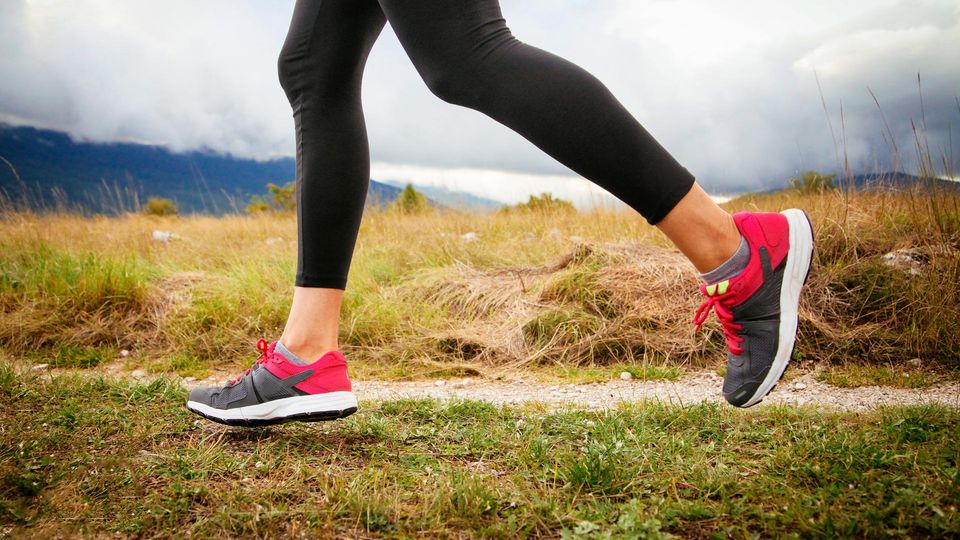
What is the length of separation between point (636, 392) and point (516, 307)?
3.62 ft

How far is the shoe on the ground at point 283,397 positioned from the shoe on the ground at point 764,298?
99 cm

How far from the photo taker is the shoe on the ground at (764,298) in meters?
1.32

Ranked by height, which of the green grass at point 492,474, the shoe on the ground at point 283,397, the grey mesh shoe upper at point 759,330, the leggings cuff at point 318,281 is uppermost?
the leggings cuff at point 318,281

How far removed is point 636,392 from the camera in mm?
2324

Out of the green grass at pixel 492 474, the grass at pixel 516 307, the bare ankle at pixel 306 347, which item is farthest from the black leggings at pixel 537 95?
the grass at pixel 516 307

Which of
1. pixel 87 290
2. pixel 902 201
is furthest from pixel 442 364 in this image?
pixel 902 201

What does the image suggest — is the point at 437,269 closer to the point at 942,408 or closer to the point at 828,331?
the point at 828,331

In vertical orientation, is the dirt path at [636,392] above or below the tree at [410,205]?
below

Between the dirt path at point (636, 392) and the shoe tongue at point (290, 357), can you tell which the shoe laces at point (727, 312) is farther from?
the shoe tongue at point (290, 357)

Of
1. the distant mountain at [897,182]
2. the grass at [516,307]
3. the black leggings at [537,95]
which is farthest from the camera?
the distant mountain at [897,182]

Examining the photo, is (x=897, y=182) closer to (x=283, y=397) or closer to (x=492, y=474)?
(x=492, y=474)

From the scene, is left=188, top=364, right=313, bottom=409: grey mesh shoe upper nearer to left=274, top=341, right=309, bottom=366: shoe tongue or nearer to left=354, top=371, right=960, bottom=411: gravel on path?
left=274, top=341, right=309, bottom=366: shoe tongue

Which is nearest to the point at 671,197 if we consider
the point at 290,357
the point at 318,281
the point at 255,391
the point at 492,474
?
the point at 492,474

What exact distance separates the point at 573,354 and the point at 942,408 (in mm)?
1544
